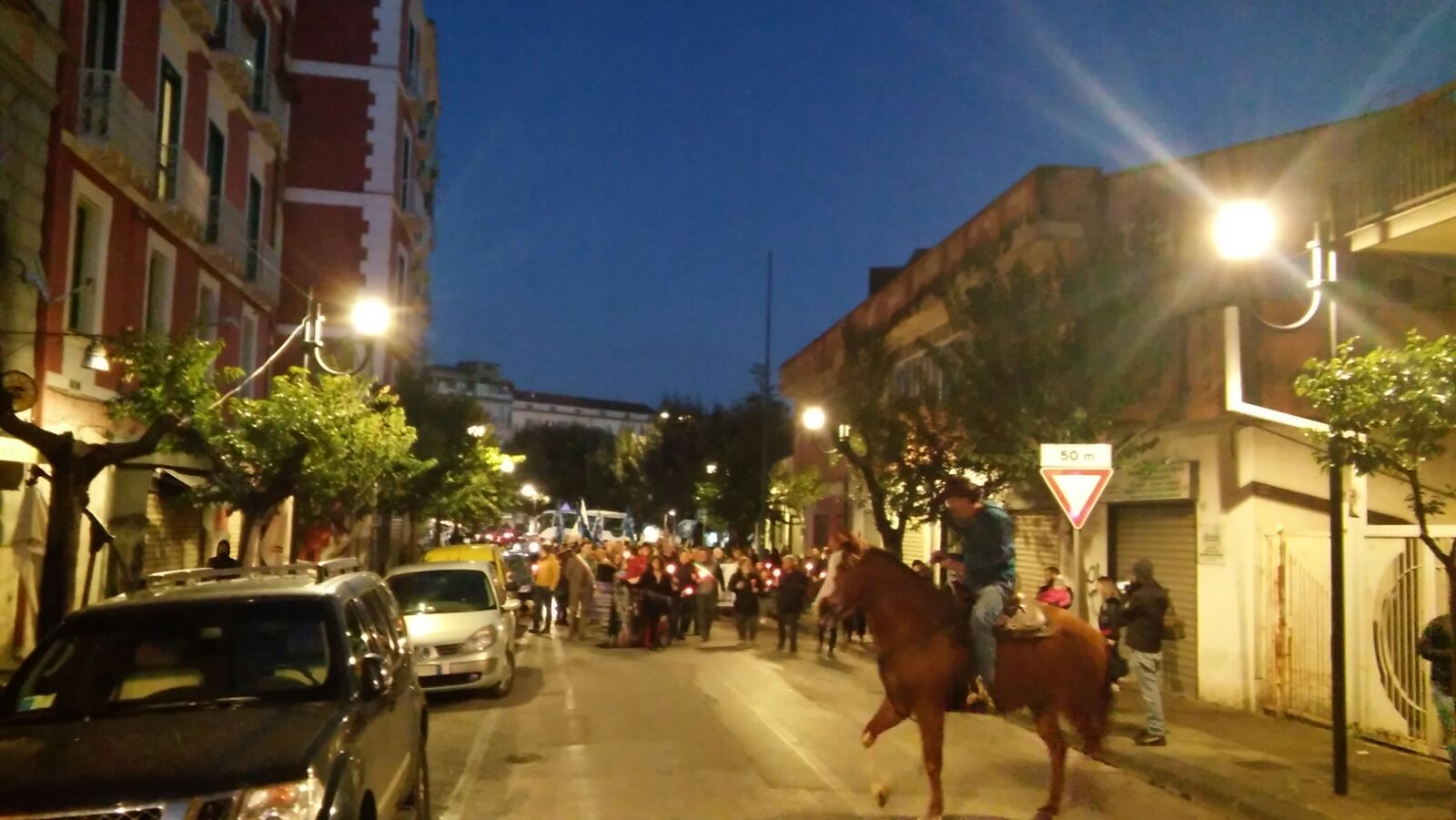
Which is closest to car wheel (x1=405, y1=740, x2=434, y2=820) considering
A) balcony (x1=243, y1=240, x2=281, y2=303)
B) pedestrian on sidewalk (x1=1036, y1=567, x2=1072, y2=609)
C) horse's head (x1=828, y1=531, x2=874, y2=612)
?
horse's head (x1=828, y1=531, x2=874, y2=612)

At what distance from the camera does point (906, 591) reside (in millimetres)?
9016

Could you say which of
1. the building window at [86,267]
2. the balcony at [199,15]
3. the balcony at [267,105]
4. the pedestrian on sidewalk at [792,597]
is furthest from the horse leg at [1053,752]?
the balcony at [267,105]

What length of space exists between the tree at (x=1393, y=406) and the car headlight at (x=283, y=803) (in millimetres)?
7916

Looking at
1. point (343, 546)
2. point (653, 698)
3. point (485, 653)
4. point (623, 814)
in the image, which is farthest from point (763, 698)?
point (343, 546)

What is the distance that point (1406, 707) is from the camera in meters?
13.0

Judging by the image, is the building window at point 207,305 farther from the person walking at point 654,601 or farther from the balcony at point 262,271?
the person walking at point 654,601

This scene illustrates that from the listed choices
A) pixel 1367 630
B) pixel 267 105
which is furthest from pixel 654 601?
pixel 1367 630

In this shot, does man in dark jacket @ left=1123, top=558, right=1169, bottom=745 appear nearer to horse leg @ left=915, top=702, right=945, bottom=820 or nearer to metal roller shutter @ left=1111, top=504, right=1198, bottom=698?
metal roller shutter @ left=1111, top=504, right=1198, bottom=698

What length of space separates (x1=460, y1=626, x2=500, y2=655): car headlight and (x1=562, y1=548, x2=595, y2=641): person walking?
969cm

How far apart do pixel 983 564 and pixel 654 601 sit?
14990mm

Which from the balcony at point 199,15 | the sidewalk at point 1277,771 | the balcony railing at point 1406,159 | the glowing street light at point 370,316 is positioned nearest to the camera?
the sidewalk at point 1277,771

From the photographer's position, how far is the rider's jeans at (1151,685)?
518 inches

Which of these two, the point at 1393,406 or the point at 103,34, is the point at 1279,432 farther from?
the point at 103,34

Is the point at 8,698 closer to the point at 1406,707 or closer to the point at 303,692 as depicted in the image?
the point at 303,692
